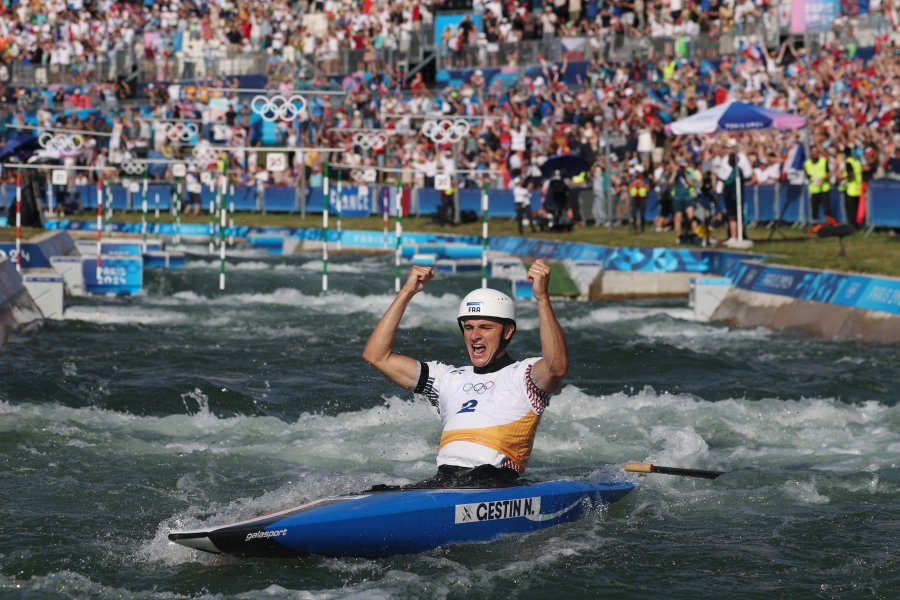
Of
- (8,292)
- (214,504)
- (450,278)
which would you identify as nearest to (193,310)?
(8,292)

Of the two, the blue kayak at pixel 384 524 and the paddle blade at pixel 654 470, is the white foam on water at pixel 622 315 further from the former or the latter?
the blue kayak at pixel 384 524

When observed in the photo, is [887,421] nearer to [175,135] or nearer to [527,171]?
[527,171]

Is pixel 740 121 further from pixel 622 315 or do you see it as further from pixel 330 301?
pixel 330 301

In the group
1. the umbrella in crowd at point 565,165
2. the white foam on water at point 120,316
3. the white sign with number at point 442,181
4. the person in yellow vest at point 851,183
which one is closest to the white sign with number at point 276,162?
the white sign with number at point 442,181

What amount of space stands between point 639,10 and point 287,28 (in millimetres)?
14538

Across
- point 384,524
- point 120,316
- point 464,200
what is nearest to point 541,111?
point 464,200

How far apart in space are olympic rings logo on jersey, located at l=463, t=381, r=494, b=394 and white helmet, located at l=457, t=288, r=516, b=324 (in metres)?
0.48

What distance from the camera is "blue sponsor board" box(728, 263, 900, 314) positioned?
18875mm

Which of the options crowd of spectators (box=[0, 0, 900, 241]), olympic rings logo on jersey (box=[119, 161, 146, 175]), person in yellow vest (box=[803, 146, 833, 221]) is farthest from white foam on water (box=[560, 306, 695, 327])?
olympic rings logo on jersey (box=[119, 161, 146, 175])

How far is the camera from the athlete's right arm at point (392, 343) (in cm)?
883

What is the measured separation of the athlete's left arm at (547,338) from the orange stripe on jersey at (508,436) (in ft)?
1.17

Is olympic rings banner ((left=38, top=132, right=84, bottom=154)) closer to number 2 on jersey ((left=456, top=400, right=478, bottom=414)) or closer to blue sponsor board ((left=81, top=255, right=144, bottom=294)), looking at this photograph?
blue sponsor board ((left=81, top=255, right=144, bottom=294))

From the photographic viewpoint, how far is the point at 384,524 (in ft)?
27.3

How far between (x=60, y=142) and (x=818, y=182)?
19591 millimetres
